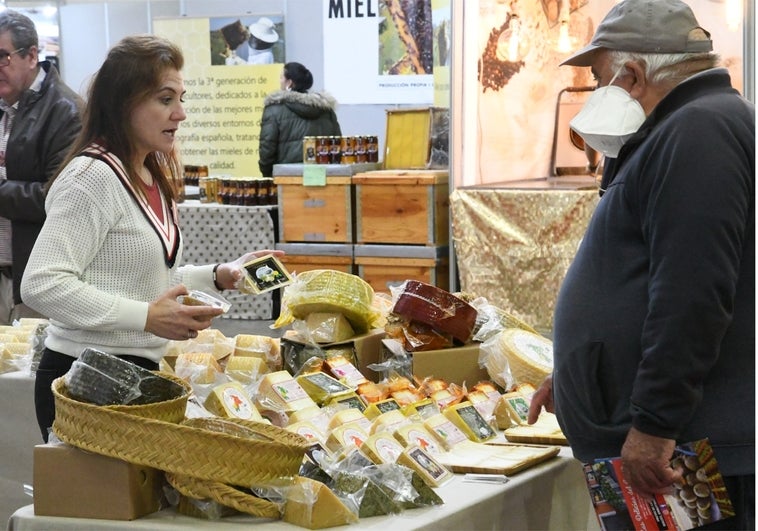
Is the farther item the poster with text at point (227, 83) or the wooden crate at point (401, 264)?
the poster with text at point (227, 83)

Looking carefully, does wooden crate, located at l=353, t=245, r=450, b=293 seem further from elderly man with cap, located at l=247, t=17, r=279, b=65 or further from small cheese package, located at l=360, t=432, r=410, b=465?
elderly man with cap, located at l=247, t=17, r=279, b=65

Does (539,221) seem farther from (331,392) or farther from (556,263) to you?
(331,392)

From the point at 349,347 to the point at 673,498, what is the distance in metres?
1.50

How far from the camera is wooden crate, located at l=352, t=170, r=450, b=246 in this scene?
6670 mm

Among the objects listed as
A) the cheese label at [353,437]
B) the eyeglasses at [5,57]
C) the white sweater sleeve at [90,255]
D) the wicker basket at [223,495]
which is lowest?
the cheese label at [353,437]

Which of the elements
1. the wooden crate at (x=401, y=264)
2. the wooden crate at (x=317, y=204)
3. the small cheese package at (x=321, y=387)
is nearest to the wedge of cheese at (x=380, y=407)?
the small cheese package at (x=321, y=387)

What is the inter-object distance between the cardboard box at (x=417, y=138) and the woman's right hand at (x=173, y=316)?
4.64 meters

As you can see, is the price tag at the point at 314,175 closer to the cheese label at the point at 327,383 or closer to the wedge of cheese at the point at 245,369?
the wedge of cheese at the point at 245,369

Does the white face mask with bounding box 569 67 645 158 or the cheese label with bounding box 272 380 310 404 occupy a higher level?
the white face mask with bounding box 569 67 645 158

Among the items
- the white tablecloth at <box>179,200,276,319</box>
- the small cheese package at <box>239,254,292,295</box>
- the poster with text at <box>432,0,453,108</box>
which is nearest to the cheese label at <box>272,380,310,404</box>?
the small cheese package at <box>239,254,292,295</box>

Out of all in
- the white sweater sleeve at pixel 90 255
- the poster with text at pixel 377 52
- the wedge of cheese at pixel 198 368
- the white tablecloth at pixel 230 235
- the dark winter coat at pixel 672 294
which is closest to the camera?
the dark winter coat at pixel 672 294

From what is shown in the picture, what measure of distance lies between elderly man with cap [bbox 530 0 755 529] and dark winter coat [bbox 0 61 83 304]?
2.37 m

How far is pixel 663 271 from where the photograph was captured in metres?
1.93

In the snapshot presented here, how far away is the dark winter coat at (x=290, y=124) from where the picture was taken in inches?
344
